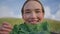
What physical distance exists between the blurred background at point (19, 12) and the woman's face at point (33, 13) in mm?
50

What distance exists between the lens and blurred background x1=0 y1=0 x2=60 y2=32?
1936 mm

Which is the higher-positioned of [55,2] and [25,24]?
[55,2]

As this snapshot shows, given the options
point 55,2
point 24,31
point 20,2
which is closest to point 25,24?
point 24,31

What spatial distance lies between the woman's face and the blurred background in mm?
50

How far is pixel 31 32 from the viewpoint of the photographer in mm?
1861

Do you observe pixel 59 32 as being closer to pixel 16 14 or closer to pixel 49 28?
pixel 49 28

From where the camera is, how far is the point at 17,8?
1.95 meters

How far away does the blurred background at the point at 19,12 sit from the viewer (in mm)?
1936

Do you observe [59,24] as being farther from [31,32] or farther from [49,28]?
[31,32]

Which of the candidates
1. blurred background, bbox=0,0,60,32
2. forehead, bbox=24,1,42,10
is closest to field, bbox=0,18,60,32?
blurred background, bbox=0,0,60,32

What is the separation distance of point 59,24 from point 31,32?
0.25 m

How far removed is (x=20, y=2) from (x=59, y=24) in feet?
1.21

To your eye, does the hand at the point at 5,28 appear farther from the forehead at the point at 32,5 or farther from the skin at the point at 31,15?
the forehead at the point at 32,5

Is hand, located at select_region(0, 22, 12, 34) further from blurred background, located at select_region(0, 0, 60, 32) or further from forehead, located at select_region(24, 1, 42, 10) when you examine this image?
forehead, located at select_region(24, 1, 42, 10)
